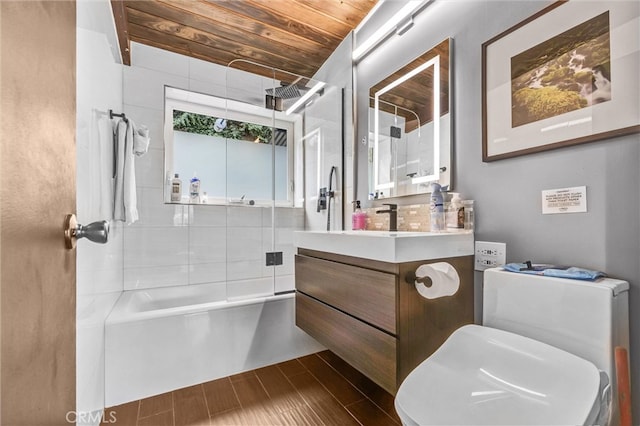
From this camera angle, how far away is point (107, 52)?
5.23ft

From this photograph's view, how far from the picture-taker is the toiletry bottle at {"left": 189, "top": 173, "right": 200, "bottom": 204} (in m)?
2.46

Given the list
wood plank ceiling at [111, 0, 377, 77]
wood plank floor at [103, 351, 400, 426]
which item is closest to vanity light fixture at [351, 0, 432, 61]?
wood plank ceiling at [111, 0, 377, 77]

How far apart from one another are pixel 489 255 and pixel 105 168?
1910 millimetres

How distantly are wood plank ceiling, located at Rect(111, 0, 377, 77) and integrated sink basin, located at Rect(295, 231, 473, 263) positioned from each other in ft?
5.17

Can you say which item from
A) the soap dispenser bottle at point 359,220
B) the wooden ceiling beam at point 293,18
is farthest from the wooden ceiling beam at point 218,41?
the soap dispenser bottle at point 359,220

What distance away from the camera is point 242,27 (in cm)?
209

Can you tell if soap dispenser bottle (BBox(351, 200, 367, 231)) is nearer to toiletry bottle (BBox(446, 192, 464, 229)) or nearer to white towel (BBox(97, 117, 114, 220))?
toiletry bottle (BBox(446, 192, 464, 229))

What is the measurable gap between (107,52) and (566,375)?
234cm

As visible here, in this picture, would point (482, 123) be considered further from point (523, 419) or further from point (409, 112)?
point (523, 419)

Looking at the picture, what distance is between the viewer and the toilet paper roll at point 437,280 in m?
1.09

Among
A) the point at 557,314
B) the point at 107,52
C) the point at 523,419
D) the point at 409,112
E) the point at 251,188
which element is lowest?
the point at 523,419

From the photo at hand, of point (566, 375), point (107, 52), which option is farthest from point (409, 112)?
point (107, 52)

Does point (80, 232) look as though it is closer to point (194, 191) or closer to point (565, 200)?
point (565, 200)

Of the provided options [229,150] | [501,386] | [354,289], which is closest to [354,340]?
[354,289]
